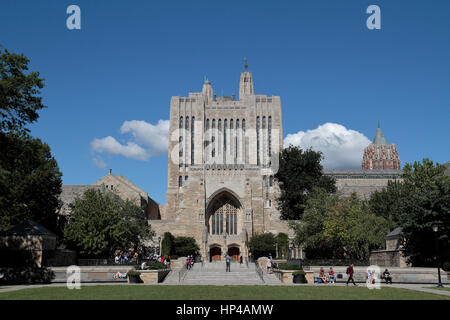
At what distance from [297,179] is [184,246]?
16.3m

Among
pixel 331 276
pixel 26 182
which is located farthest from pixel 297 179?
pixel 26 182

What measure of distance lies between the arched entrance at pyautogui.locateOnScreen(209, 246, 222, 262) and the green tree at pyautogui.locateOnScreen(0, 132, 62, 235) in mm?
16350

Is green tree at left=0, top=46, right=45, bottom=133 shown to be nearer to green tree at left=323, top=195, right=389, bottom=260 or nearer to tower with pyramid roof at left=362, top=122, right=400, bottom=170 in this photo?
green tree at left=323, top=195, right=389, bottom=260

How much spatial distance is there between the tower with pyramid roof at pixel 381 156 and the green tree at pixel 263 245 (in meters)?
87.7

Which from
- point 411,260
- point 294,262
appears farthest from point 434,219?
point 294,262

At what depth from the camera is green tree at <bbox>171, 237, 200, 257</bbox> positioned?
45.3 metres

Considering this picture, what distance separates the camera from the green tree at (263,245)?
43.6 m

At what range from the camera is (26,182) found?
3775 centimetres

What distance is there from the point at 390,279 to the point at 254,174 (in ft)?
89.0

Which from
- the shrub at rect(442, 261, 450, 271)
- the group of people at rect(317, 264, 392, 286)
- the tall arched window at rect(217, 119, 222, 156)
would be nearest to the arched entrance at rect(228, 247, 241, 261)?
the group of people at rect(317, 264, 392, 286)

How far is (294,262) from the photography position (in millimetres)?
32125

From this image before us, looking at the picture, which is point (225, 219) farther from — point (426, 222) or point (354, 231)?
point (426, 222)

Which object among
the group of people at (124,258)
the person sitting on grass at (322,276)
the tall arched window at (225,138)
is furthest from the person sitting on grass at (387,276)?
the tall arched window at (225,138)
